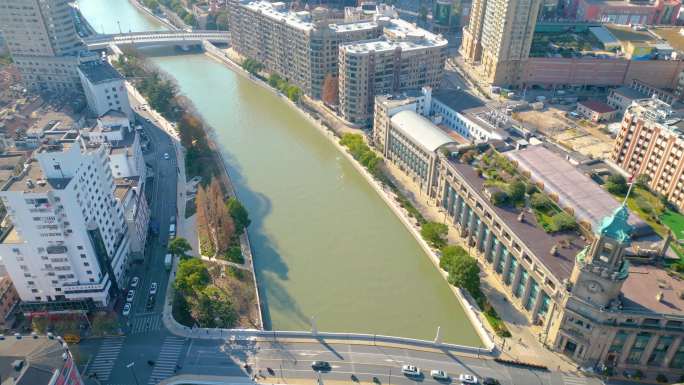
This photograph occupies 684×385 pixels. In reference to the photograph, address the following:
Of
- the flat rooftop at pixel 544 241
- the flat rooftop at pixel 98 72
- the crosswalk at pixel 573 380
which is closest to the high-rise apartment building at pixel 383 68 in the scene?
the flat rooftop at pixel 544 241

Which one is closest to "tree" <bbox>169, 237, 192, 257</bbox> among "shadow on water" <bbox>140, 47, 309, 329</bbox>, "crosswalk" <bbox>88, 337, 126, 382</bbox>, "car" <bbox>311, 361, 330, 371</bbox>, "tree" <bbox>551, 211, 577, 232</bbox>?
"shadow on water" <bbox>140, 47, 309, 329</bbox>

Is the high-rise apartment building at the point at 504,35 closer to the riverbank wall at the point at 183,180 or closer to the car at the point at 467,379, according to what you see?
the riverbank wall at the point at 183,180

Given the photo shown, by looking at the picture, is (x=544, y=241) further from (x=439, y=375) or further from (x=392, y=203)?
(x=392, y=203)

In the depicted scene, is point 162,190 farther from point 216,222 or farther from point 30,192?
point 30,192

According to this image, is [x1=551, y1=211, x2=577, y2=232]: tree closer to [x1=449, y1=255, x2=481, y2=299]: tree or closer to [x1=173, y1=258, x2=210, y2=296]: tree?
[x1=449, y1=255, x2=481, y2=299]: tree

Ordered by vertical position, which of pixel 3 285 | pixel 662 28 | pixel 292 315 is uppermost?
pixel 662 28

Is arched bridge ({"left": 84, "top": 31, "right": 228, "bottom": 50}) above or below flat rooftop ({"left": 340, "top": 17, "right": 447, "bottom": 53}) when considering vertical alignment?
below

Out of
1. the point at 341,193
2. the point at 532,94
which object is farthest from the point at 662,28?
the point at 341,193
